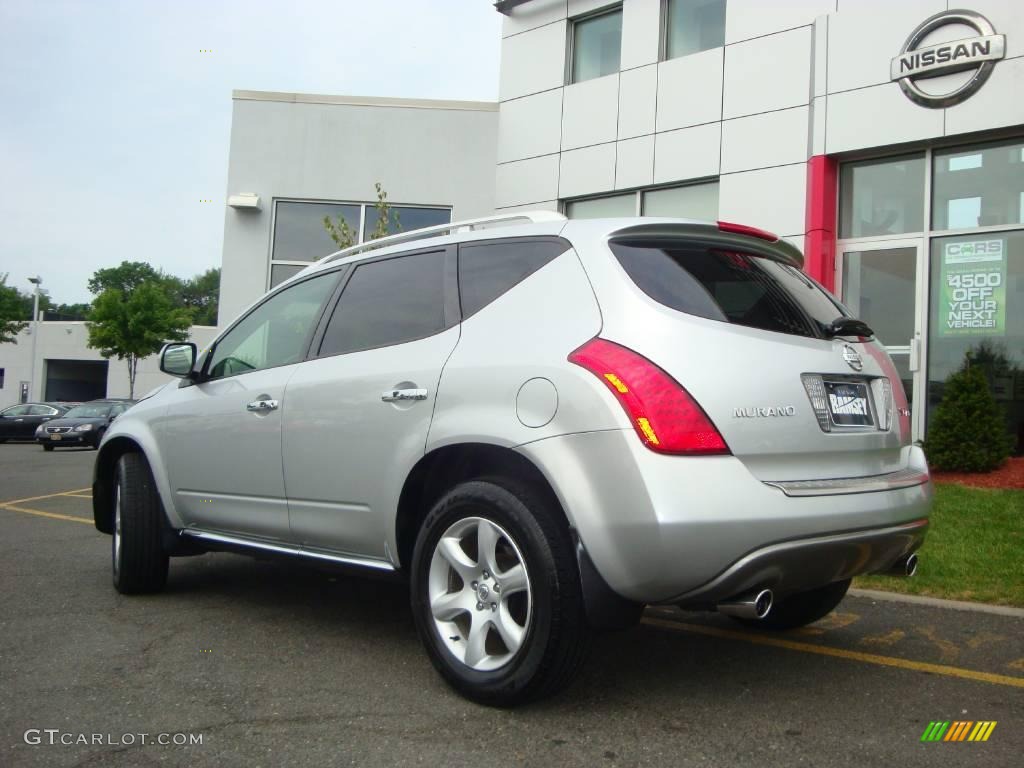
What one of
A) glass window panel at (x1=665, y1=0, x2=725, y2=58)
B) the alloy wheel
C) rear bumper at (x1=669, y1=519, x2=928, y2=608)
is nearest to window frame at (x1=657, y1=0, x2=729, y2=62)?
glass window panel at (x1=665, y1=0, x2=725, y2=58)

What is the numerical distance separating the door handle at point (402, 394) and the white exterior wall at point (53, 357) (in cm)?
5351

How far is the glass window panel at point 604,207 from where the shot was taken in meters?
14.0

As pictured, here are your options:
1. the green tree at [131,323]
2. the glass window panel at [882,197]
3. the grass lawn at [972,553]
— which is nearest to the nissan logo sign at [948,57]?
the glass window panel at [882,197]

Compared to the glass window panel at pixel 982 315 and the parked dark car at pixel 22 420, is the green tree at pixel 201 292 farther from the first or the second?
the glass window panel at pixel 982 315

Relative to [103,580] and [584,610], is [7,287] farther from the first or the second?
[584,610]

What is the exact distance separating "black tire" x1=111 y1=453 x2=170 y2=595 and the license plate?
3.69 meters

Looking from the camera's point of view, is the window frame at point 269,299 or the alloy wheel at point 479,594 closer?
the alloy wheel at point 479,594

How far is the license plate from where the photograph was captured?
337 cm

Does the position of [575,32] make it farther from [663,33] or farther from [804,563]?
[804,563]

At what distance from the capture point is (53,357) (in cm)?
5419

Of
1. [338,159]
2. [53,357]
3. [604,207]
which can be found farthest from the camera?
[53,357]

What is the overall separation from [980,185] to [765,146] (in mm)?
2711

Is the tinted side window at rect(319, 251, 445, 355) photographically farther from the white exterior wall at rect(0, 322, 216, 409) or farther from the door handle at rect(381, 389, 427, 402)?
the white exterior wall at rect(0, 322, 216, 409)

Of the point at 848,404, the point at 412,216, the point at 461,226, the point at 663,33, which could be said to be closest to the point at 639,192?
the point at 663,33
